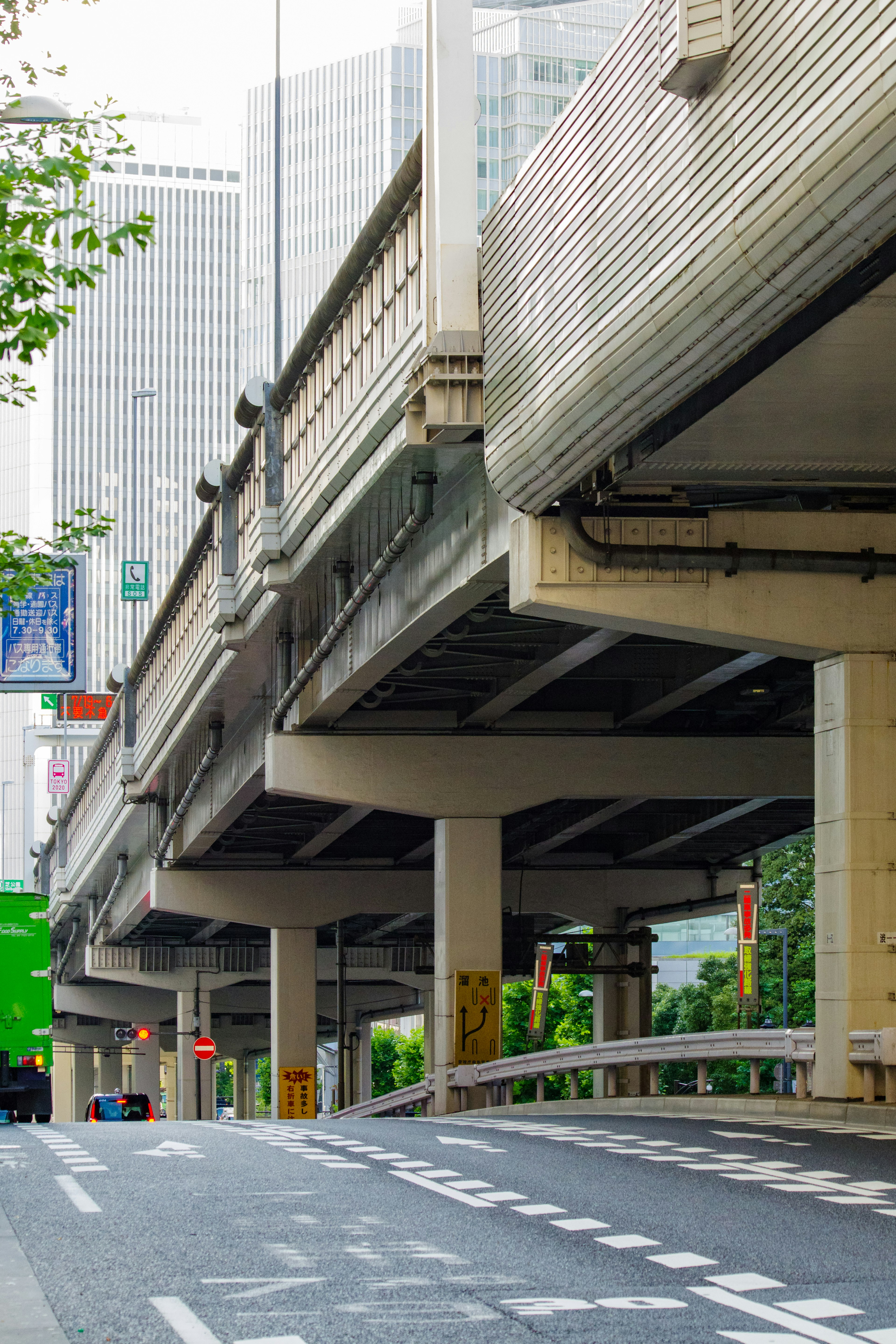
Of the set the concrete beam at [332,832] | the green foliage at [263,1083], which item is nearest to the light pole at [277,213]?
the concrete beam at [332,832]

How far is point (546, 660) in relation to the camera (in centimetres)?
2403

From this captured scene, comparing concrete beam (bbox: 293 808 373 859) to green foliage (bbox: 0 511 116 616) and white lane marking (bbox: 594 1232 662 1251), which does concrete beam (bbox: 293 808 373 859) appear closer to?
green foliage (bbox: 0 511 116 616)

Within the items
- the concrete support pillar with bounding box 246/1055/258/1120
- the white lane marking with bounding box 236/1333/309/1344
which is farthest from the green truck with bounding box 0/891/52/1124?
the concrete support pillar with bounding box 246/1055/258/1120

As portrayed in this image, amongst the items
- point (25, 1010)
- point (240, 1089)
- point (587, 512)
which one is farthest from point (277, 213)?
point (240, 1089)

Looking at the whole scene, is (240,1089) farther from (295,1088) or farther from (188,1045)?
(295,1088)

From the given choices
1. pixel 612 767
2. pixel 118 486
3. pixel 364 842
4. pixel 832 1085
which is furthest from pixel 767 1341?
pixel 118 486

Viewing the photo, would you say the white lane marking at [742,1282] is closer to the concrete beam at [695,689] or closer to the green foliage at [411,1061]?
the concrete beam at [695,689]

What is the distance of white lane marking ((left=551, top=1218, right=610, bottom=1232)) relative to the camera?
9.45m

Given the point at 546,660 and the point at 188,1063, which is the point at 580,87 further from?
the point at 188,1063

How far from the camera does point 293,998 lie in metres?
44.8

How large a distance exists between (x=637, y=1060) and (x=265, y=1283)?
15090mm

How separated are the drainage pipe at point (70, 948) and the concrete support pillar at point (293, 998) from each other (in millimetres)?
25279

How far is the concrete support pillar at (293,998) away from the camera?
4434 centimetres

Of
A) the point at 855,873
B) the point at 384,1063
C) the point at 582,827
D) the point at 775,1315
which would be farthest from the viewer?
the point at 384,1063
